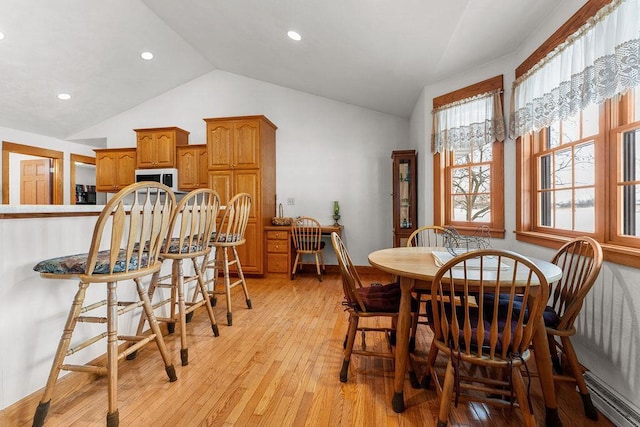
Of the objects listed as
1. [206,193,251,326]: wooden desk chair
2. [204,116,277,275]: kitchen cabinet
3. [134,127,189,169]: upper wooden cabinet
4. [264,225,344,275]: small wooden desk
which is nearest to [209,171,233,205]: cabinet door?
[204,116,277,275]: kitchen cabinet

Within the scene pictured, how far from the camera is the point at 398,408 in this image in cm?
145

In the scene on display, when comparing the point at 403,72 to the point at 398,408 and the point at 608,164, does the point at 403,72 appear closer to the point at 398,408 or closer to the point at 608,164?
the point at 608,164

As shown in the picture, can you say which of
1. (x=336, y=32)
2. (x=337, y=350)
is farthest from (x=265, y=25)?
(x=337, y=350)

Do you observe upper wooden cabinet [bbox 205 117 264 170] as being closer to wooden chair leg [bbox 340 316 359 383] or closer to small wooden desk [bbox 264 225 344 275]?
small wooden desk [bbox 264 225 344 275]

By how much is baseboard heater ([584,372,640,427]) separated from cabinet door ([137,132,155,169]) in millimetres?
5676

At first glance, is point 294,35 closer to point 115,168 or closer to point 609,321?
point 609,321

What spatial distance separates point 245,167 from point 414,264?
3258 millimetres

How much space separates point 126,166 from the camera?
5.00 meters

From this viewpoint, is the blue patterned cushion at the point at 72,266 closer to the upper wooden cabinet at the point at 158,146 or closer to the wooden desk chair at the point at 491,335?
the wooden desk chair at the point at 491,335

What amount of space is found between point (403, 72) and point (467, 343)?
290 cm

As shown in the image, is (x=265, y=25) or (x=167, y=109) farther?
(x=167, y=109)

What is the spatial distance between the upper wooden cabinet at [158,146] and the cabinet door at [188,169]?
0.13 metres

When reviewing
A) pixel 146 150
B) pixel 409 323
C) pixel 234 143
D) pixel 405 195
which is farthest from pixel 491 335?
pixel 146 150

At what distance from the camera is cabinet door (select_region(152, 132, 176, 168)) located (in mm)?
4715
